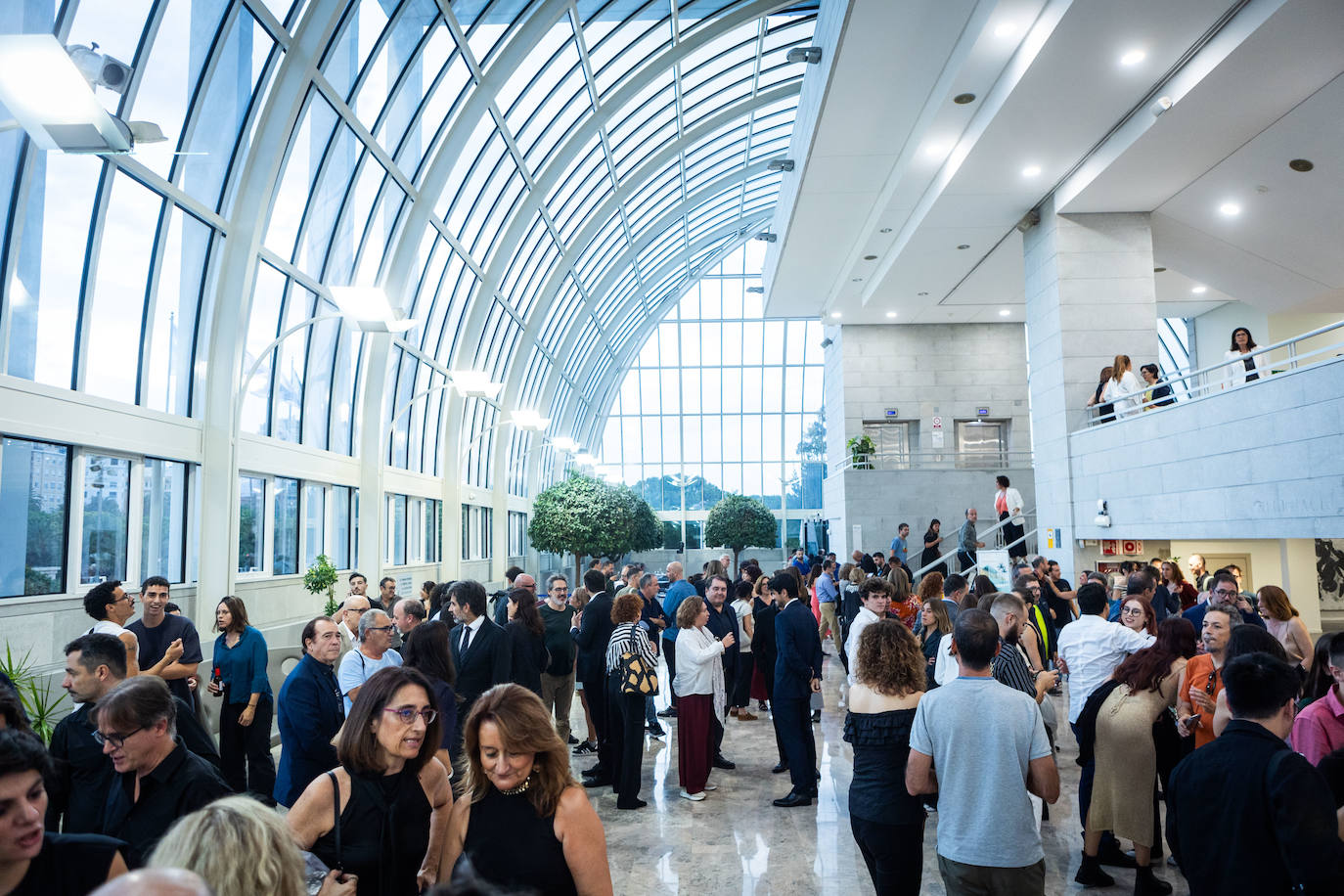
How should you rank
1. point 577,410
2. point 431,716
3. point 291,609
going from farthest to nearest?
point 577,410 → point 291,609 → point 431,716

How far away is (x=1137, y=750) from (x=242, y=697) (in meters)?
6.12

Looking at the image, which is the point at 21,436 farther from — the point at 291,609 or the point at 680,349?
the point at 680,349

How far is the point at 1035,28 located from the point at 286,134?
8979mm

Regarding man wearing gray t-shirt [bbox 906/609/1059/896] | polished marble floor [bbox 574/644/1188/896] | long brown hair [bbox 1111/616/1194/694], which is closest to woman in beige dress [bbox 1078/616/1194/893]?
long brown hair [bbox 1111/616/1194/694]

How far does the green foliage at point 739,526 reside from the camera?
3306 cm

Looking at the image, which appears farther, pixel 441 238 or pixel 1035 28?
pixel 441 238

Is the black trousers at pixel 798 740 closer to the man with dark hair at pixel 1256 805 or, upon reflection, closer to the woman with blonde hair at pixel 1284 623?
the woman with blonde hair at pixel 1284 623

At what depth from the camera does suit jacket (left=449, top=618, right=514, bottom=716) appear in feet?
20.9

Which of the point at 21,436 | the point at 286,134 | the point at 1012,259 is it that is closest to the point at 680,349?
the point at 1012,259

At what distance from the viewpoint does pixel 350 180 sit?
12.3 metres

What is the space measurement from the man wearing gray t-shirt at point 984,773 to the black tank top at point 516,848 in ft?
5.59

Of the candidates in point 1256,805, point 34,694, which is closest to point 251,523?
point 34,694

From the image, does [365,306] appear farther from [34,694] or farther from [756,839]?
[756,839]

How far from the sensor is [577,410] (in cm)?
3525
